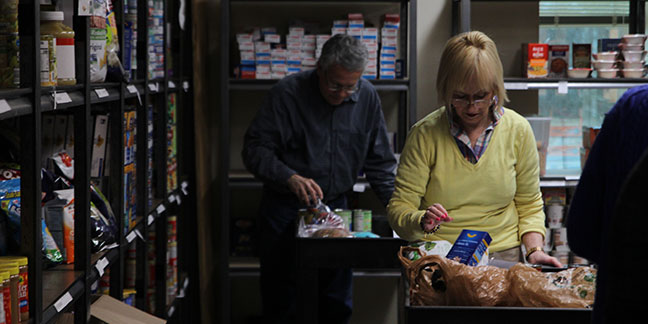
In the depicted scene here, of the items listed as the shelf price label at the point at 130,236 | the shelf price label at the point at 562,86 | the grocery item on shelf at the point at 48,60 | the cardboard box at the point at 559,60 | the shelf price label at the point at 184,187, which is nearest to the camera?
the grocery item on shelf at the point at 48,60

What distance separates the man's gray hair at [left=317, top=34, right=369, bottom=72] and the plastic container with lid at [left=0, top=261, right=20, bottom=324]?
6.60ft

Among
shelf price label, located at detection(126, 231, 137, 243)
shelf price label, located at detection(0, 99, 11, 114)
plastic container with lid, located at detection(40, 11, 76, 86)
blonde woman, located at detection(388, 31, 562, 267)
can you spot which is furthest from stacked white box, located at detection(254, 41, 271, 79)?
shelf price label, located at detection(0, 99, 11, 114)

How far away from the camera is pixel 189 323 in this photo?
4.79 metres

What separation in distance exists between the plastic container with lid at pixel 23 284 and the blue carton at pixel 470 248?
1.10 metres

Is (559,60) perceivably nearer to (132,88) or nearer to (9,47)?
(132,88)

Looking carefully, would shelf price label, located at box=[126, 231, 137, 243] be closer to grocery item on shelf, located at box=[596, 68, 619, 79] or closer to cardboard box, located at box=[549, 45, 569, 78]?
cardboard box, located at box=[549, 45, 569, 78]

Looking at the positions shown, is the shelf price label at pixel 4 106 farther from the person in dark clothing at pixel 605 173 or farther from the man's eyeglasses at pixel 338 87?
the man's eyeglasses at pixel 338 87

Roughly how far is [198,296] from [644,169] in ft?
14.1

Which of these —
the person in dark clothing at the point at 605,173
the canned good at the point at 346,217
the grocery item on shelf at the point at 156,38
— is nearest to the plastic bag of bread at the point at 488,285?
the person in dark clothing at the point at 605,173

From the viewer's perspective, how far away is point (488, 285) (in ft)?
6.41

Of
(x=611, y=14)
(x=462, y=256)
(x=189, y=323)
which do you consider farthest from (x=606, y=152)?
(x=611, y=14)

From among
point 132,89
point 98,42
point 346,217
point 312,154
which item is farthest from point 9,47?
point 312,154

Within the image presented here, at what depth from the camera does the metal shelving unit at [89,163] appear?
194 centimetres

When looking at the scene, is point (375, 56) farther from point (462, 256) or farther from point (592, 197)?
point (592, 197)
